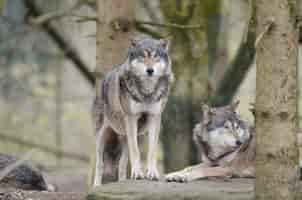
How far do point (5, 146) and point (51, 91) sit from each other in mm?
1784

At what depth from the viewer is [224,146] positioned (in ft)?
25.3

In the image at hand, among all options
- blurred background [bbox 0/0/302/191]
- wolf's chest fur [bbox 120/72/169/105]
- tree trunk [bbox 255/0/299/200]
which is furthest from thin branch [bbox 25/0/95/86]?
tree trunk [bbox 255/0/299/200]

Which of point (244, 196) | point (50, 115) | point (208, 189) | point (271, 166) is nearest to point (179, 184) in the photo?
point (208, 189)

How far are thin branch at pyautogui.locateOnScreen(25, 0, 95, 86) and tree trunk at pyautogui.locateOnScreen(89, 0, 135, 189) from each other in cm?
535

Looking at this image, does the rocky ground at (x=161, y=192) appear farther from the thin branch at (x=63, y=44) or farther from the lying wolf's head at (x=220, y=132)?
the thin branch at (x=63, y=44)

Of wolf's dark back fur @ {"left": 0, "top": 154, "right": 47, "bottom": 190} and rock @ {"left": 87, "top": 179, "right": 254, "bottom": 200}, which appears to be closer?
rock @ {"left": 87, "top": 179, "right": 254, "bottom": 200}

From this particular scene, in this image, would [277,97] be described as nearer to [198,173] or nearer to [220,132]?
[198,173]

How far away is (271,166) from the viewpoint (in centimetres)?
509

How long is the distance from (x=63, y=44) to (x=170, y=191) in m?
8.58

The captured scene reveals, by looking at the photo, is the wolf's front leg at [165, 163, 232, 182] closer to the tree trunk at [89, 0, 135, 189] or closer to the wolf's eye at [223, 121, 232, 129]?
the wolf's eye at [223, 121, 232, 129]

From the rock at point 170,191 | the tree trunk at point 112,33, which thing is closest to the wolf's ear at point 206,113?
the tree trunk at point 112,33

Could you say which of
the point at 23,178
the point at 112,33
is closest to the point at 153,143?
the point at 112,33

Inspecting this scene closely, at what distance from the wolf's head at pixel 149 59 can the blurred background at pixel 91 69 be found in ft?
4.76

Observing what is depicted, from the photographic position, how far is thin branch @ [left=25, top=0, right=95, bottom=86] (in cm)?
1400
